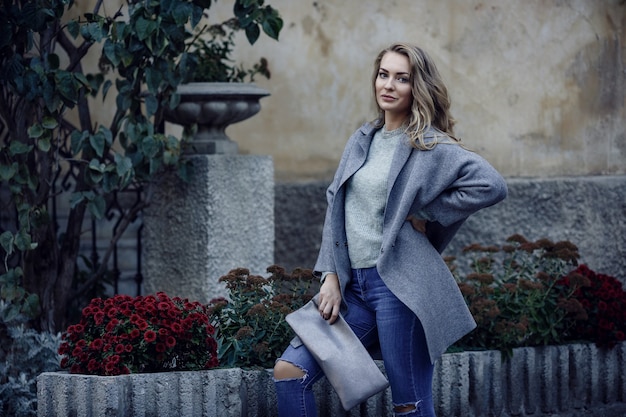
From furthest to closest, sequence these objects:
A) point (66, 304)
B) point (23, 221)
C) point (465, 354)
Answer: point (66, 304), point (23, 221), point (465, 354)

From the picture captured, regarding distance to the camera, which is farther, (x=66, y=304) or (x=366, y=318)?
(x=66, y=304)

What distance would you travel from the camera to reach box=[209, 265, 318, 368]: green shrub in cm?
445

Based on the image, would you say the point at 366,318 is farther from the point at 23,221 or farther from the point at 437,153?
the point at 23,221

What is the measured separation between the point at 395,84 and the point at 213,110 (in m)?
2.21

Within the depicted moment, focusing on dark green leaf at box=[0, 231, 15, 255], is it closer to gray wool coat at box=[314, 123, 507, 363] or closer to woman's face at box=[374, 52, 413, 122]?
gray wool coat at box=[314, 123, 507, 363]

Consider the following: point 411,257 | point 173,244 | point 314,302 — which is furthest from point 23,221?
point 411,257

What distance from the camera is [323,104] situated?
685 centimetres

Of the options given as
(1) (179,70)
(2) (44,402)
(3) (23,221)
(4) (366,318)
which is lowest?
(2) (44,402)

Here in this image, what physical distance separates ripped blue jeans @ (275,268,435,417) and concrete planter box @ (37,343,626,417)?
57 cm

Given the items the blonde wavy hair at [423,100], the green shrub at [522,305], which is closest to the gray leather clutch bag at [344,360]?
the blonde wavy hair at [423,100]

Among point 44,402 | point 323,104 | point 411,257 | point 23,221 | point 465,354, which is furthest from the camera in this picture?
point 323,104

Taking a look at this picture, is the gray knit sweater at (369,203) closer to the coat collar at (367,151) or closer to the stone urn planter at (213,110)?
the coat collar at (367,151)

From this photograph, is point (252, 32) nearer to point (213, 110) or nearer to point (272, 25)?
point (272, 25)

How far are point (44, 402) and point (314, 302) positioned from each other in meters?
1.15
